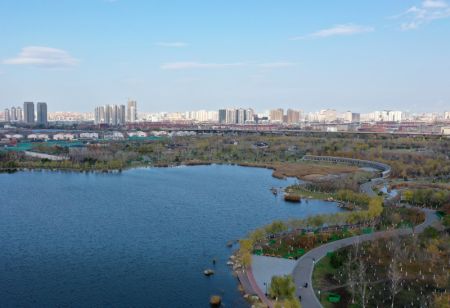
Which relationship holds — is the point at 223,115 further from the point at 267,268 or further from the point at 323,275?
the point at 323,275

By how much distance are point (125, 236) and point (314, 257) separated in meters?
3.18

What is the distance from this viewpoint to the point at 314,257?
20.3ft

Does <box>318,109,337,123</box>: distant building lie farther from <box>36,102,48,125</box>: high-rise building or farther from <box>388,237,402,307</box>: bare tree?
<box>388,237,402,307</box>: bare tree

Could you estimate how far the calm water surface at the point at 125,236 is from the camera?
5449 millimetres

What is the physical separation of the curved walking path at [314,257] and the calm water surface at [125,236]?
0.70 m

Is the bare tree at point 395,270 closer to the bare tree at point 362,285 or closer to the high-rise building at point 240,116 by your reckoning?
the bare tree at point 362,285

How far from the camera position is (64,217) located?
876 centimetres

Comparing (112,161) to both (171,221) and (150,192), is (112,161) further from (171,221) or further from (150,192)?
(171,221)

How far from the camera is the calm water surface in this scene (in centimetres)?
545

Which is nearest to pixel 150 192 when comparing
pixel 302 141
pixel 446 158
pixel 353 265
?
pixel 353 265

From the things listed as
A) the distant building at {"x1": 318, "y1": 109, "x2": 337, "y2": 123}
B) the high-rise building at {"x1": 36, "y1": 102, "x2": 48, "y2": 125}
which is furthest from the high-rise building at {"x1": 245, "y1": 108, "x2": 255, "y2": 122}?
the high-rise building at {"x1": 36, "y1": 102, "x2": 48, "y2": 125}

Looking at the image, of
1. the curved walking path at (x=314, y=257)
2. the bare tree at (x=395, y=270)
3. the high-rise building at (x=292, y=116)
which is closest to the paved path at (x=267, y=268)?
the curved walking path at (x=314, y=257)

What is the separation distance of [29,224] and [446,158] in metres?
14.7

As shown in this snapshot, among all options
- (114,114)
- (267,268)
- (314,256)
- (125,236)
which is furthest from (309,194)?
(114,114)
